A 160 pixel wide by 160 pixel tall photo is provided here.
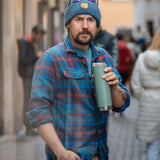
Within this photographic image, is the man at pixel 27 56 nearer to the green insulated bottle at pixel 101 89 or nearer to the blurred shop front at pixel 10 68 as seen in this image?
the blurred shop front at pixel 10 68

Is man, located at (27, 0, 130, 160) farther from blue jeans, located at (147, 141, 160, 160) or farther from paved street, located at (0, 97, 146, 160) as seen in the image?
blue jeans, located at (147, 141, 160, 160)

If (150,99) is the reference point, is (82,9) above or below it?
above

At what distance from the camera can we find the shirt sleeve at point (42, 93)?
2604 millimetres

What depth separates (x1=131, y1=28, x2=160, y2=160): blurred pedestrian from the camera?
561cm

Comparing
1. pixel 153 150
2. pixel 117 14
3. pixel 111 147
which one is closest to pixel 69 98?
pixel 153 150

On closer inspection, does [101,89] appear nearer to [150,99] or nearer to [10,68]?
[150,99]

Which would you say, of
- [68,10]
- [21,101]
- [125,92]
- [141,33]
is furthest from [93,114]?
[141,33]

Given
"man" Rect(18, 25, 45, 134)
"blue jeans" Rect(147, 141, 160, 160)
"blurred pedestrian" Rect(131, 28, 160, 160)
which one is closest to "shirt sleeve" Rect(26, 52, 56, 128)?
"blurred pedestrian" Rect(131, 28, 160, 160)

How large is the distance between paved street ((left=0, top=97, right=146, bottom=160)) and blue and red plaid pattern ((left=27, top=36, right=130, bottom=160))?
2680 mm

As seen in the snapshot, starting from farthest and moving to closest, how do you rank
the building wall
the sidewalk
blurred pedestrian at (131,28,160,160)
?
1. the building wall
2. the sidewalk
3. blurred pedestrian at (131,28,160,160)

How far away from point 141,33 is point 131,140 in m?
13.5

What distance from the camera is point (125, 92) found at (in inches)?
114

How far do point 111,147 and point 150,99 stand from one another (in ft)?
6.10

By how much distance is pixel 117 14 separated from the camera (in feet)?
164
